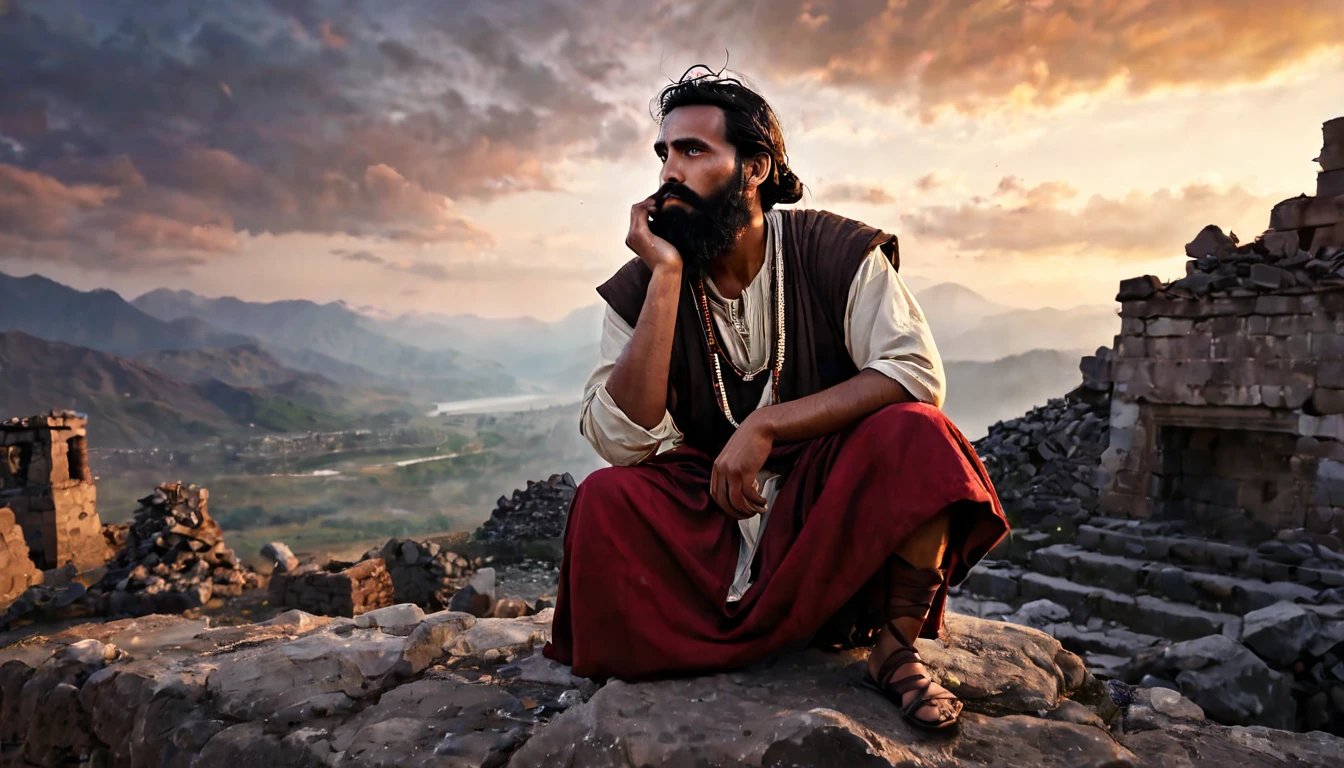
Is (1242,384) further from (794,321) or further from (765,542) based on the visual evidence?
(765,542)

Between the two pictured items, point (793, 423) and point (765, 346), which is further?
point (765, 346)

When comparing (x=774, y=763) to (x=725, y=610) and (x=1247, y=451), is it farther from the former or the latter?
(x=1247, y=451)

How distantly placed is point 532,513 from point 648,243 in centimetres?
1392

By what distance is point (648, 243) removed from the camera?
240cm

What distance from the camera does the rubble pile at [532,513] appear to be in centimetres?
1536

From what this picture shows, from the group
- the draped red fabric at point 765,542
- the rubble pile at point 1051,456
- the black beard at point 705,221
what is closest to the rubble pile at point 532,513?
the rubble pile at point 1051,456

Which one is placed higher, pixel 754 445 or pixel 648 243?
pixel 648 243

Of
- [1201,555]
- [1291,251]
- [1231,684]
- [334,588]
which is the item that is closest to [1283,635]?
[1231,684]

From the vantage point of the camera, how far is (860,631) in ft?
7.84

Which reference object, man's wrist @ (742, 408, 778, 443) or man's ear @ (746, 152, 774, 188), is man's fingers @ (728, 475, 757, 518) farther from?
man's ear @ (746, 152, 774, 188)

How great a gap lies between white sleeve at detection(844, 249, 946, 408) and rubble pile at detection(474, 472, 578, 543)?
13.4 m

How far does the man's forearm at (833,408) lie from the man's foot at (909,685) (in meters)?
0.59

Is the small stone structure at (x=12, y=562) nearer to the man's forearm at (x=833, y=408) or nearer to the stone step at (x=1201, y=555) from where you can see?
the man's forearm at (x=833, y=408)

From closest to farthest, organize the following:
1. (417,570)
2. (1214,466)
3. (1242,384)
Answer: (1242,384)
(1214,466)
(417,570)
